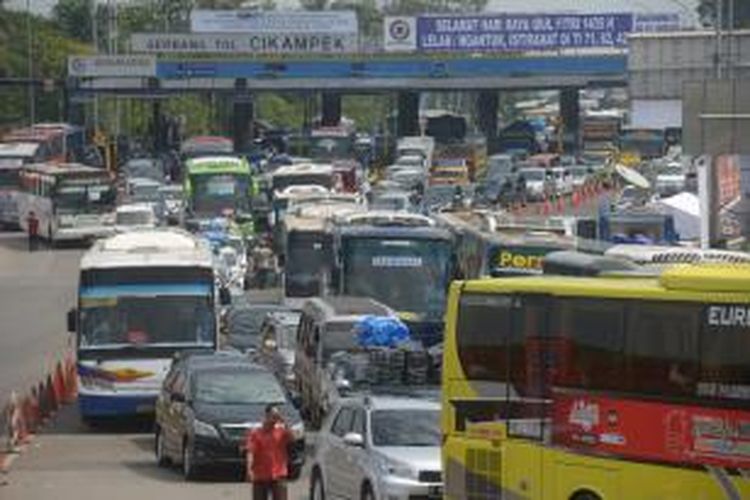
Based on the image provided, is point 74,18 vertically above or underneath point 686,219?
above

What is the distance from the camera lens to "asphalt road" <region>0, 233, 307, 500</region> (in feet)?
90.3

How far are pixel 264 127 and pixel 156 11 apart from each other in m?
29.8

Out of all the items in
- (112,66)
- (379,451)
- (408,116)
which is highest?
(112,66)

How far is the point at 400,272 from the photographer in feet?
132

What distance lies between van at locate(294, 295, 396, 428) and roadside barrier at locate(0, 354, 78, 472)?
4.18 metres

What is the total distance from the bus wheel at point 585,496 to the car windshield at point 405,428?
12.5 ft

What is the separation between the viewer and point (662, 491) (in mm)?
17906

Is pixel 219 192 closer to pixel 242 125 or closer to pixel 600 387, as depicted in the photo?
pixel 242 125

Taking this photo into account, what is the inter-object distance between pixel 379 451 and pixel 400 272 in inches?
713

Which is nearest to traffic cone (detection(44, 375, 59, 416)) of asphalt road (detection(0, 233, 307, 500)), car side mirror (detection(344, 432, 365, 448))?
asphalt road (detection(0, 233, 307, 500))

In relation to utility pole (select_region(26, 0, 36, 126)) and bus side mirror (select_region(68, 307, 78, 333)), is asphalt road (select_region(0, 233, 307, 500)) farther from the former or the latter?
utility pole (select_region(26, 0, 36, 126))

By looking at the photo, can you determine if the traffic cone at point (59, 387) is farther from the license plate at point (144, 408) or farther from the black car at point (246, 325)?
the license plate at point (144, 408)

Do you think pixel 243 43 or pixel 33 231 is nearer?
pixel 33 231

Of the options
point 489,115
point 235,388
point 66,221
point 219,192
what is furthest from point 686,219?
point 489,115
